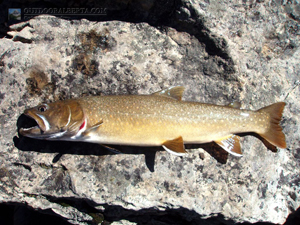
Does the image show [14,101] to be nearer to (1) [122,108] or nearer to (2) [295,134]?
(1) [122,108]

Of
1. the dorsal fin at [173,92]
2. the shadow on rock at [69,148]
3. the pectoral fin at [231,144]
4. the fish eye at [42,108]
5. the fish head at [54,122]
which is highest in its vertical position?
the dorsal fin at [173,92]

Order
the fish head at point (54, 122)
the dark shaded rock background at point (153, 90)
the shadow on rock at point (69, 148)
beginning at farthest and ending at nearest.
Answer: the shadow on rock at point (69, 148), the dark shaded rock background at point (153, 90), the fish head at point (54, 122)

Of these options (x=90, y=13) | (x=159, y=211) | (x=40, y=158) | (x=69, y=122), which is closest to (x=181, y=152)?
(x=159, y=211)

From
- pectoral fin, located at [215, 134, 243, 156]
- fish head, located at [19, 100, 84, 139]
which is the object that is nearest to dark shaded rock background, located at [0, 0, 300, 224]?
pectoral fin, located at [215, 134, 243, 156]

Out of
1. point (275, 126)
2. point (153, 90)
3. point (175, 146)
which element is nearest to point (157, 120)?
point (175, 146)

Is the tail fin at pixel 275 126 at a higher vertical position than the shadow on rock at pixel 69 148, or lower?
higher

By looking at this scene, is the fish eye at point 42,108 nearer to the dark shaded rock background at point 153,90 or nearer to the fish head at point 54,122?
the fish head at point 54,122

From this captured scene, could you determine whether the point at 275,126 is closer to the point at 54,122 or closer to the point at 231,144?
the point at 231,144

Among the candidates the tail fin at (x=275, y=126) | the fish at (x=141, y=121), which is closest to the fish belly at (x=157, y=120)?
the fish at (x=141, y=121)
